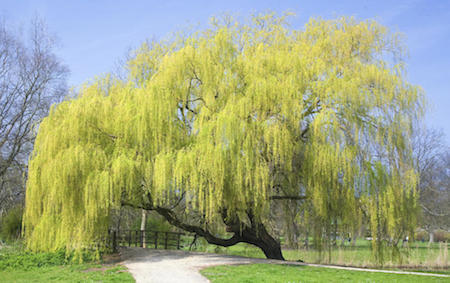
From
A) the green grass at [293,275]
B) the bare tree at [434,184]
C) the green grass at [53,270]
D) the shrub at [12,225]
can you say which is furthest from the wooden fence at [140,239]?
the bare tree at [434,184]

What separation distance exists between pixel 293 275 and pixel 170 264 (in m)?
4.03

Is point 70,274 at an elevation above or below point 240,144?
below

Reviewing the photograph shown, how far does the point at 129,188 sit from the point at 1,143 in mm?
13845

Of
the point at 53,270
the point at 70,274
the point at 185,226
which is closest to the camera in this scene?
the point at 70,274

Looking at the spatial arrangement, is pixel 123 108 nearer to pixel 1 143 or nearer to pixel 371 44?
pixel 371 44

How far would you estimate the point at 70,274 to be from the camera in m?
10.7

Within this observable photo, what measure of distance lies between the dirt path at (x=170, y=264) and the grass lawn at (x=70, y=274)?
417mm

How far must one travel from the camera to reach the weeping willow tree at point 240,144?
11.2 m

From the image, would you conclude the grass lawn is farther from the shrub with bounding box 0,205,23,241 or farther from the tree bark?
the shrub with bounding box 0,205,23,241

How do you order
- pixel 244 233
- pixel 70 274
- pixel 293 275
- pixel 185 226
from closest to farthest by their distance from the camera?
pixel 293 275
pixel 70 274
pixel 185 226
pixel 244 233

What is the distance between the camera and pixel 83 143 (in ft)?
39.2

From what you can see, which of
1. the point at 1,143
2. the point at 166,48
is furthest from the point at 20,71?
the point at 166,48

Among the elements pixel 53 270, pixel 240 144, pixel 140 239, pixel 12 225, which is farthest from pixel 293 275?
pixel 12 225

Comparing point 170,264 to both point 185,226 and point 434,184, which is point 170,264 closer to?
point 185,226
